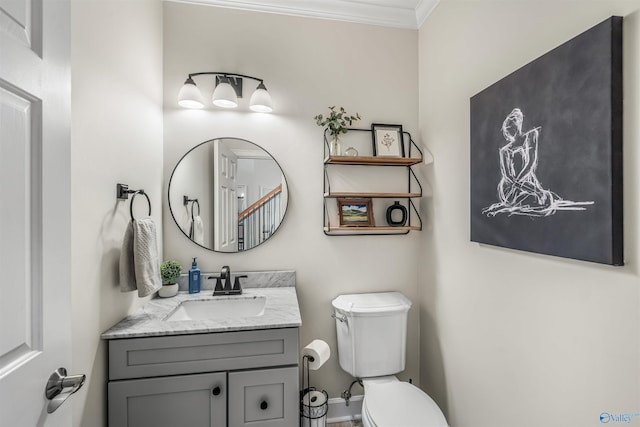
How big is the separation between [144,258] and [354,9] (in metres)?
1.91

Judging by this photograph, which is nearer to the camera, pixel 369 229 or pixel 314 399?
pixel 314 399

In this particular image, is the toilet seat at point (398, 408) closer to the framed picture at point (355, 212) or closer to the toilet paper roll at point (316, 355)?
the toilet paper roll at point (316, 355)

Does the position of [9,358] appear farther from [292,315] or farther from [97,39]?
[97,39]

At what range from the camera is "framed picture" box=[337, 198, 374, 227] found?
6.26 ft

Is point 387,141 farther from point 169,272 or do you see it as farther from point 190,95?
point 169,272

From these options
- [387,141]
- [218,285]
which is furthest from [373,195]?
[218,285]

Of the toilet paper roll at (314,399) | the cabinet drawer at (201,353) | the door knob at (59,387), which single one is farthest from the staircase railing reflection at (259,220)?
the door knob at (59,387)

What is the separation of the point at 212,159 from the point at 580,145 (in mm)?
1730

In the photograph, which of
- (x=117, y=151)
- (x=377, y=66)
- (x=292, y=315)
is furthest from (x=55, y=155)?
(x=377, y=66)

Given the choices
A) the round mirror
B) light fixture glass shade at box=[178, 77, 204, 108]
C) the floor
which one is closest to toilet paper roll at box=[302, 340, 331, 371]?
the floor

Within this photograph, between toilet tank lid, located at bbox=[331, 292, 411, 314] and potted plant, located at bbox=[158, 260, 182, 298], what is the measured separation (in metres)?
0.93

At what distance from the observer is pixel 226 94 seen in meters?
1.73

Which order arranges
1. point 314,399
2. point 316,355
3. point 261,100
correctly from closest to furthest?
point 316,355
point 314,399
point 261,100

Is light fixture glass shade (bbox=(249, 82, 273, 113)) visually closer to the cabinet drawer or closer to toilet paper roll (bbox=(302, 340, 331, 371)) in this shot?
the cabinet drawer
